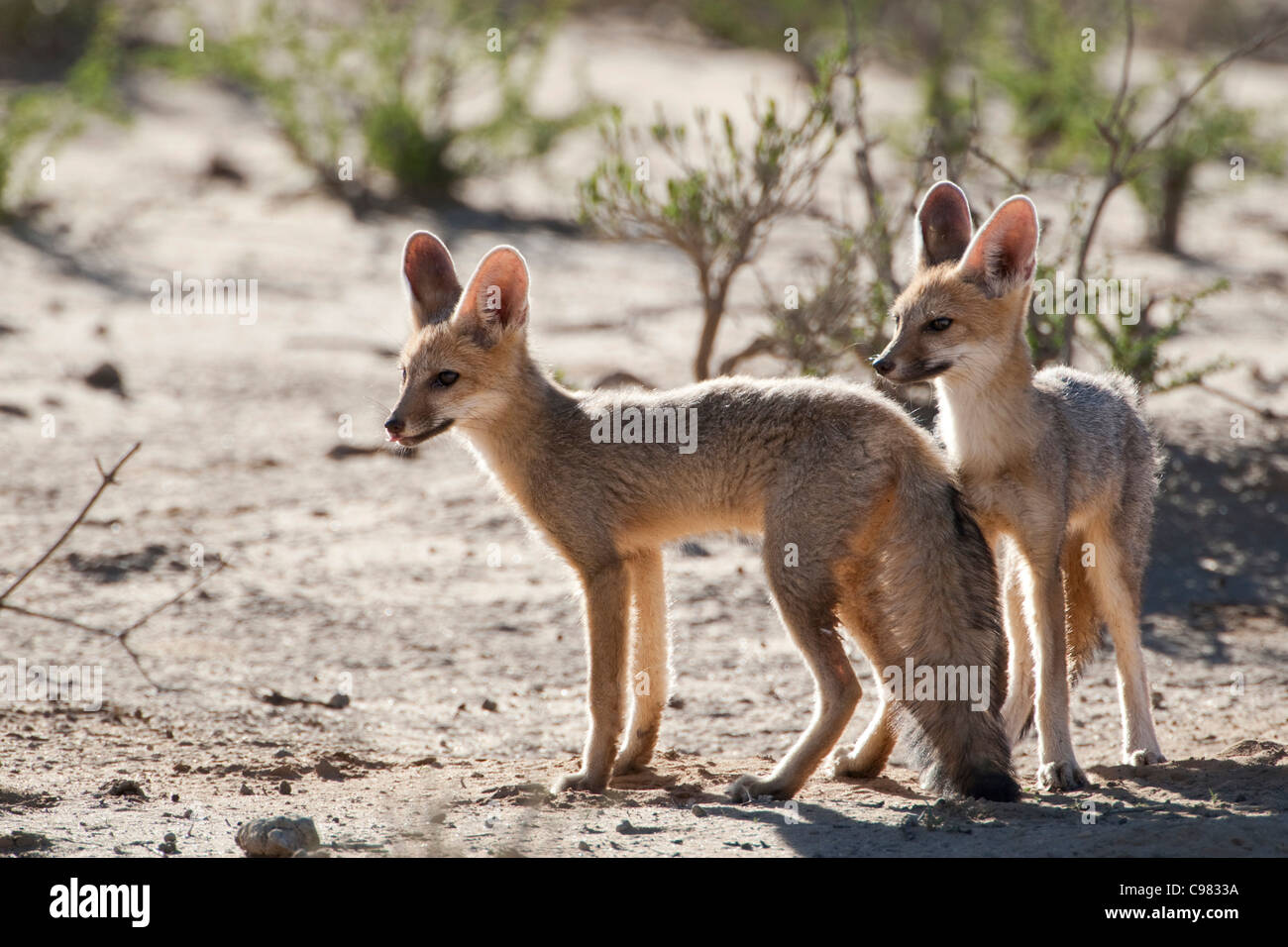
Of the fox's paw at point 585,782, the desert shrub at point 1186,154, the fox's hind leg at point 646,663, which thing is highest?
the desert shrub at point 1186,154

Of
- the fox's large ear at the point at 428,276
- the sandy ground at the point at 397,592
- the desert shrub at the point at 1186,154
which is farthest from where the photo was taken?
the desert shrub at the point at 1186,154

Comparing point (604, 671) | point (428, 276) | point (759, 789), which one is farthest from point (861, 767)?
point (428, 276)

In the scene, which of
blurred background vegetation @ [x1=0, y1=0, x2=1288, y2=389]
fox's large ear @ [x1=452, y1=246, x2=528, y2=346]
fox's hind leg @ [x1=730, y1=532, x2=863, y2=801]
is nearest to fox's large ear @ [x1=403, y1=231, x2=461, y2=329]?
fox's large ear @ [x1=452, y1=246, x2=528, y2=346]

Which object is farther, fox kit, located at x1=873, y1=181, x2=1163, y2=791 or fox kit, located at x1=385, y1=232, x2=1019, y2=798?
fox kit, located at x1=873, y1=181, x2=1163, y2=791

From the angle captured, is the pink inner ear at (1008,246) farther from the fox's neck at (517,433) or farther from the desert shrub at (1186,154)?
the desert shrub at (1186,154)

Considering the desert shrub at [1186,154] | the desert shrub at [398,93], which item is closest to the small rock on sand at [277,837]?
the desert shrub at [1186,154]

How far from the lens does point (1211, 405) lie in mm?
9602

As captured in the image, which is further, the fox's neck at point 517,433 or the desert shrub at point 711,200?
the desert shrub at point 711,200

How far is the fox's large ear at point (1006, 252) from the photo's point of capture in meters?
5.31

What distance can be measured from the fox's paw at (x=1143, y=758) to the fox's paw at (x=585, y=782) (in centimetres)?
198

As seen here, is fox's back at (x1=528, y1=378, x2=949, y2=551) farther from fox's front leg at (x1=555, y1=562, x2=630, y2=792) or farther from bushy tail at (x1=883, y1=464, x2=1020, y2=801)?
fox's front leg at (x1=555, y1=562, x2=630, y2=792)

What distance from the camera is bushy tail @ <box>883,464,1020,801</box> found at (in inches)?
188

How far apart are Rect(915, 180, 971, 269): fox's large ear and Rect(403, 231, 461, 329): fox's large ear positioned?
184cm

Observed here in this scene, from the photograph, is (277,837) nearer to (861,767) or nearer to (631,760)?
(631,760)
